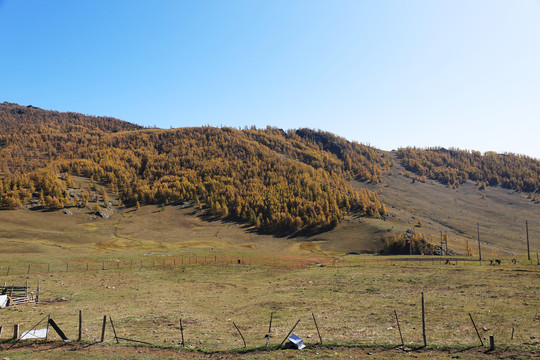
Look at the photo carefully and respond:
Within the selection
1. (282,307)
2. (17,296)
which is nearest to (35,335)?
(17,296)

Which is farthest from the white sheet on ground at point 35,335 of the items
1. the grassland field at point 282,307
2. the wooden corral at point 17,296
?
the wooden corral at point 17,296

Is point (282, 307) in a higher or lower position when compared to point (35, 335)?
lower

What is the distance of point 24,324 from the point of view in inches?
1133

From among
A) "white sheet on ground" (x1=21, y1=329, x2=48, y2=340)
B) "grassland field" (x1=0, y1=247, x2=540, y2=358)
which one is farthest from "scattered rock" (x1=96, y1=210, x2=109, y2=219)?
"white sheet on ground" (x1=21, y1=329, x2=48, y2=340)

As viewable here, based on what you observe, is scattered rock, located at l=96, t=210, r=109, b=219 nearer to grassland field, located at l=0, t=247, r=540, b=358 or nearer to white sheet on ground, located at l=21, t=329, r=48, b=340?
grassland field, located at l=0, t=247, r=540, b=358

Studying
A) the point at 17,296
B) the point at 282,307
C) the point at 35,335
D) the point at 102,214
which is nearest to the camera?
the point at 35,335

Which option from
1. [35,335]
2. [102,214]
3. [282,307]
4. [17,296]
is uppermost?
[102,214]

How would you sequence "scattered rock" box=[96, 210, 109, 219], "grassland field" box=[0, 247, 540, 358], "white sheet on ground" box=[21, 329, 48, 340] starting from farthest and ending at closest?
"scattered rock" box=[96, 210, 109, 219] < "white sheet on ground" box=[21, 329, 48, 340] < "grassland field" box=[0, 247, 540, 358]

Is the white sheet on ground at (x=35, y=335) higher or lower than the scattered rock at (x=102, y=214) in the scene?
lower

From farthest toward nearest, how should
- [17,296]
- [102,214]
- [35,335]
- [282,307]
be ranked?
[102,214], [17,296], [282,307], [35,335]

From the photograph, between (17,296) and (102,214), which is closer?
(17,296)

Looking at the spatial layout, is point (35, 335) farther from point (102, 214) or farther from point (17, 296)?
point (102, 214)

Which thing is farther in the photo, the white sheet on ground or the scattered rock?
the scattered rock

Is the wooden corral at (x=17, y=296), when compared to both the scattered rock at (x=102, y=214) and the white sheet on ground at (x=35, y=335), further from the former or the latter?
the scattered rock at (x=102, y=214)
